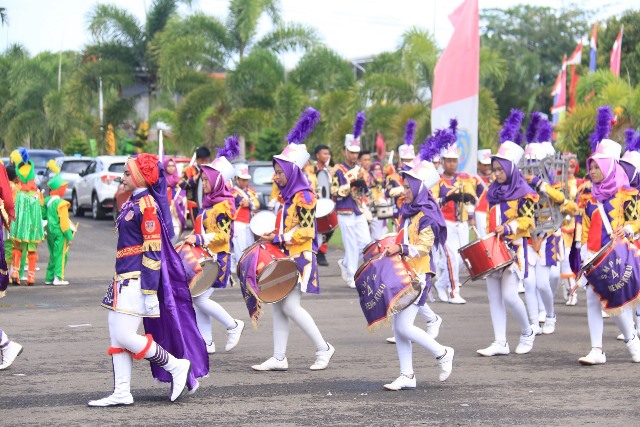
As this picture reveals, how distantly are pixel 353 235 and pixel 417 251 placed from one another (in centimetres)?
786

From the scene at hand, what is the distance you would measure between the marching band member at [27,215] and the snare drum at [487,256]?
25.0 feet

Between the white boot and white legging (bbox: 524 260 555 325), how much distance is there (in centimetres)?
475

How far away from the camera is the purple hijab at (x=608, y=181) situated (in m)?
10.1

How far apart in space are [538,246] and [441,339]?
4.30 ft

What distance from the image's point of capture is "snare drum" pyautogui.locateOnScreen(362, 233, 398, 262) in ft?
Result: 30.1

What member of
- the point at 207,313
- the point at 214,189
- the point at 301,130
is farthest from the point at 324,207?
the point at 207,313

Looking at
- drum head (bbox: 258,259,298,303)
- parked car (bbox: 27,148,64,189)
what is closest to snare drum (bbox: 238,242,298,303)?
drum head (bbox: 258,259,298,303)

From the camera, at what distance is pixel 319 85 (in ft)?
124

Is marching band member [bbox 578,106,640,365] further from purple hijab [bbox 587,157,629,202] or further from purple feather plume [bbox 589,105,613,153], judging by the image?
purple feather plume [bbox 589,105,613,153]

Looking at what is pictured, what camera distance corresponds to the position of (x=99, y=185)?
30.2 meters

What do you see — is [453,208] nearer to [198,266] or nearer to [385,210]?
[385,210]

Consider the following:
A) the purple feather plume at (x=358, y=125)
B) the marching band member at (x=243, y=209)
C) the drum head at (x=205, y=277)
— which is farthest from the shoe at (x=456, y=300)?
the drum head at (x=205, y=277)

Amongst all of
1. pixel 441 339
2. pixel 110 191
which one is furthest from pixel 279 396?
pixel 110 191

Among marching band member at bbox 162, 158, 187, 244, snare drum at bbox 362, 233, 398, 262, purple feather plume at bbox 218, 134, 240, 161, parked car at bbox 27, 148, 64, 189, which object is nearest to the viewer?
snare drum at bbox 362, 233, 398, 262
